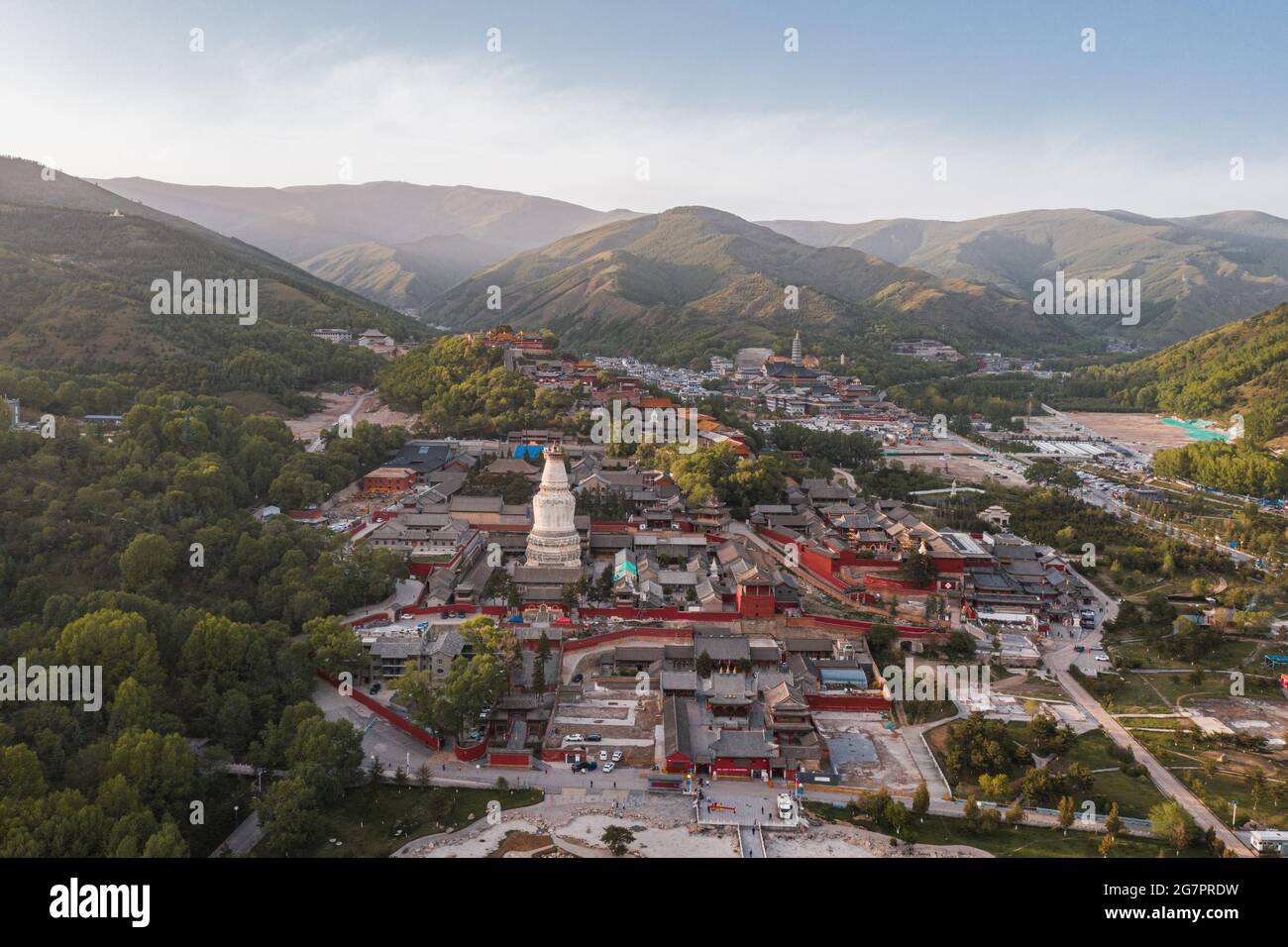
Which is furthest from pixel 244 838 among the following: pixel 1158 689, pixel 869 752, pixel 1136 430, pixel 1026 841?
pixel 1136 430

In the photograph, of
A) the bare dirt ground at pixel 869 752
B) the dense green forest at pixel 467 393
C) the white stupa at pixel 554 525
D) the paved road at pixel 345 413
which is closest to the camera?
the bare dirt ground at pixel 869 752

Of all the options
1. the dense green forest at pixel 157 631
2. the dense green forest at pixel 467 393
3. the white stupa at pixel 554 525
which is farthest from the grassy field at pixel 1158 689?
the dense green forest at pixel 467 393

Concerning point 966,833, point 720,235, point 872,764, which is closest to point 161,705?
point 872,764

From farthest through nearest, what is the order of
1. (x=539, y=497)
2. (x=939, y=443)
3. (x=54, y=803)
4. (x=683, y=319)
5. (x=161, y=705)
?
1. (x=683, y=319)
2. (x=939, y=443)
3. (x=539, y=497)
4. (x=161, y=705)
5. (x=54, y=803)

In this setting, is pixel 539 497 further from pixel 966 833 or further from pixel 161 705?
pixel 966 833

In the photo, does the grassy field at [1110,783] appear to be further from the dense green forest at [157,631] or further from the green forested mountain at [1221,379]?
the green forested mountain at [1221,379]

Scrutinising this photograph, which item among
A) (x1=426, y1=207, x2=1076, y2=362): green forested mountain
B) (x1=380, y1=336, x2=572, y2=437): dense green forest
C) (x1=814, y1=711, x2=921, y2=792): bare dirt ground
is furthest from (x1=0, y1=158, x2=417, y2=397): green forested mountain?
(x1=814, y1=711, x2=921, y2=792): bare dirt ground
